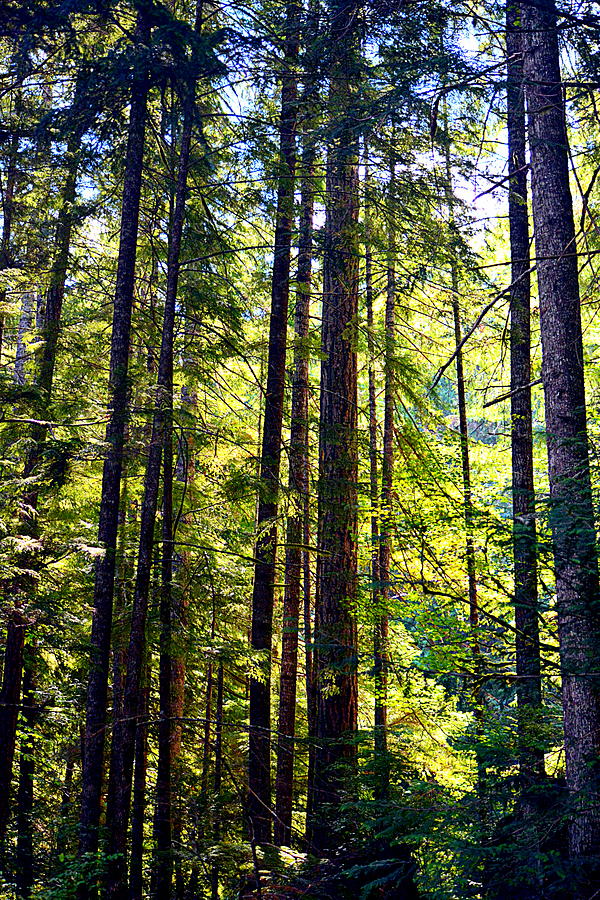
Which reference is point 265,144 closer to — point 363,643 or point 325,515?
point 325,515

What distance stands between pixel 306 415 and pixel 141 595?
534 centimetres

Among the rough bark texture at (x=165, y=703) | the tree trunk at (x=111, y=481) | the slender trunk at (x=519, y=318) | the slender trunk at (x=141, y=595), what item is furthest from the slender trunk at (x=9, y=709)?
the slender trunk at (x=519, y=318)

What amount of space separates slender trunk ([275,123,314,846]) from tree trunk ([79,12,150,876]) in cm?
248

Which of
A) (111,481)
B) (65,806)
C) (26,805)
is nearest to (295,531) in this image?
(111,481)

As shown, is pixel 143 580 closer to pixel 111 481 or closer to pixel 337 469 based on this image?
pixel 111 481

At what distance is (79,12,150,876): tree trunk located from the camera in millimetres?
7723

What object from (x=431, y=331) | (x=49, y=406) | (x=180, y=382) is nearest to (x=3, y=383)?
(x=49, y=406)

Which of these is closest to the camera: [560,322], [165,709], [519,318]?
[560,322]

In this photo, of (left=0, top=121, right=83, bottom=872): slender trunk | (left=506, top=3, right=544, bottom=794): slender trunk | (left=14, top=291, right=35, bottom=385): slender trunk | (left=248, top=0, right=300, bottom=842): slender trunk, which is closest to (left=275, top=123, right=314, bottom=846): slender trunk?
(left=248, top=0, right=300, bottom=842): slender trunk

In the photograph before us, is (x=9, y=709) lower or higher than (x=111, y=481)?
lower

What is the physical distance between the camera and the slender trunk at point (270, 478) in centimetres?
894

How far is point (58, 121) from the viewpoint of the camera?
8.05 metres

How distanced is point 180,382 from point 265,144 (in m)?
5.89

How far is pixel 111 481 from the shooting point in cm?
827
